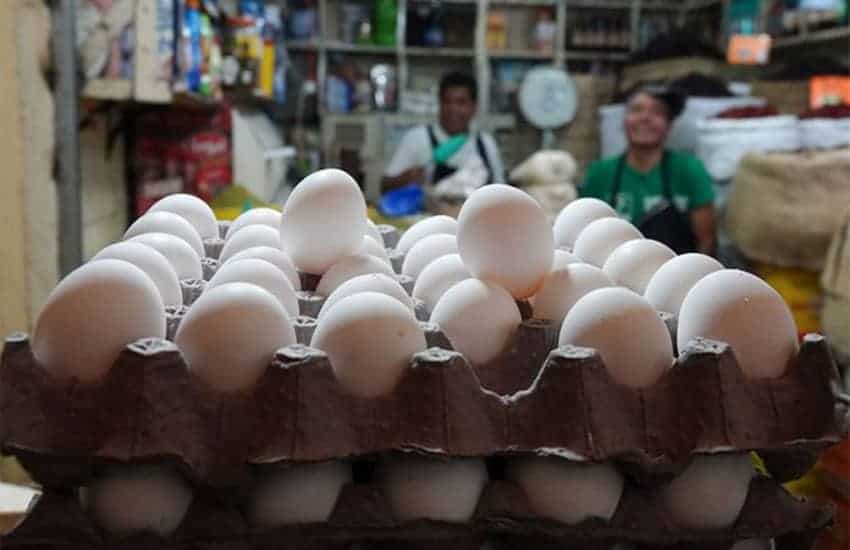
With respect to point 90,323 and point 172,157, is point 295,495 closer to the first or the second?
point 90,323

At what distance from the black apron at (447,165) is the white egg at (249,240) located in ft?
8.15

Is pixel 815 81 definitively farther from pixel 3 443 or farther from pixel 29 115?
pixel 3 443

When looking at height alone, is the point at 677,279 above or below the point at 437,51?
below

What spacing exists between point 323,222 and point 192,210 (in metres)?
0.35

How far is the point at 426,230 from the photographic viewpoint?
4.51 ft

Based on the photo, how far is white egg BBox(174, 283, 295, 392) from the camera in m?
0.76

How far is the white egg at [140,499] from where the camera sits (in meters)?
0.73

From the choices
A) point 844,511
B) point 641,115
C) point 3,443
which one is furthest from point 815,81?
point 3,443

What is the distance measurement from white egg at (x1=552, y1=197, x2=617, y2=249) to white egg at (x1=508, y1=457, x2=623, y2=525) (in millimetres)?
601

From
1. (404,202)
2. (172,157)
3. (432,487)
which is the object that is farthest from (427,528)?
(404,202)

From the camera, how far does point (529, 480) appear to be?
782 millimetres

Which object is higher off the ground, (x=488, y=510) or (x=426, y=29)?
(x=426, y=29)

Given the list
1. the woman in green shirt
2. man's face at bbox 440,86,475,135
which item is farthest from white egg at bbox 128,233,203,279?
man's face at bbox 440,86,475,135

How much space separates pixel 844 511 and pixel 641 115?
1.41 meters
